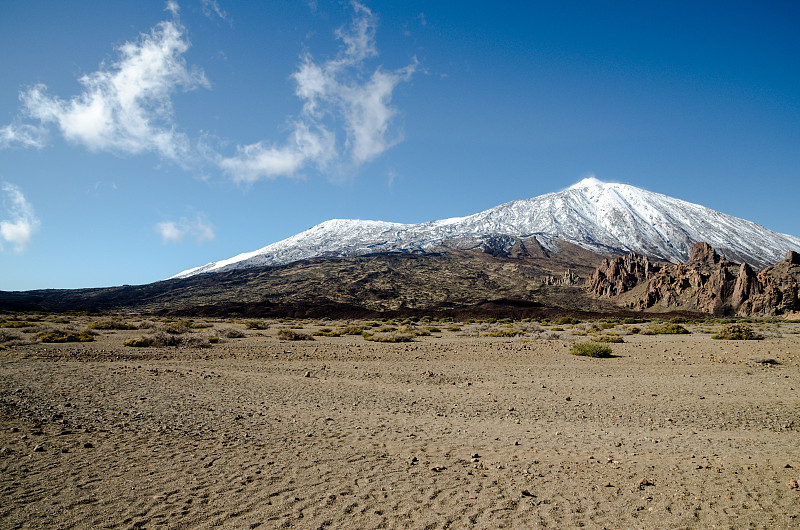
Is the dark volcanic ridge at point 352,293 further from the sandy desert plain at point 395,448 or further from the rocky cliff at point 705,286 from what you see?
the sandy desert plain at point 395,448

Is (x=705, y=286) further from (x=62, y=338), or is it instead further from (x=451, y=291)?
(x=62, y=338)

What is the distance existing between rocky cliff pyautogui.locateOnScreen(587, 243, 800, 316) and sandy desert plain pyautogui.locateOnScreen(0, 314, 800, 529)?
47477 millimetres

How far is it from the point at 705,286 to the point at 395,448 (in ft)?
211

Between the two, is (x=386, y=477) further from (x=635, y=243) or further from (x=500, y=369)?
(x=635, y=243)

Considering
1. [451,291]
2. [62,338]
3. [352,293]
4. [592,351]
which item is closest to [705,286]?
[451,291]

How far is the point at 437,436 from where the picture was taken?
6426 millimetres

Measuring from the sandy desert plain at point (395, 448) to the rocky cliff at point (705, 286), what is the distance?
47477mm

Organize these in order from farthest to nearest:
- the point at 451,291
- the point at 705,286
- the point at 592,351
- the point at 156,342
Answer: the point at 451,291 < the point at 705,286 < the point at 156,342 < the point at 592,351

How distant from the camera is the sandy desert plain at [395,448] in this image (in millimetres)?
3949

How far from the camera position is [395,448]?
582 centimetres

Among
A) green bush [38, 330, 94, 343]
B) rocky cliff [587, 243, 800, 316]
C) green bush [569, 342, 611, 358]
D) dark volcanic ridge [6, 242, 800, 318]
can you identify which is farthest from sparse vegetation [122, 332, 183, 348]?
rocky cliff [587, 243, 800, 316]

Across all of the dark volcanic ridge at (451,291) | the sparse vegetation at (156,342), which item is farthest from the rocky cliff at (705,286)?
the sparse vegetation at (156,342)

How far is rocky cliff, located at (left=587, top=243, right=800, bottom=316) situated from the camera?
46.4 meters

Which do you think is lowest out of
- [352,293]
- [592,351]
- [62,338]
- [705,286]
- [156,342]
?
[592,351]
